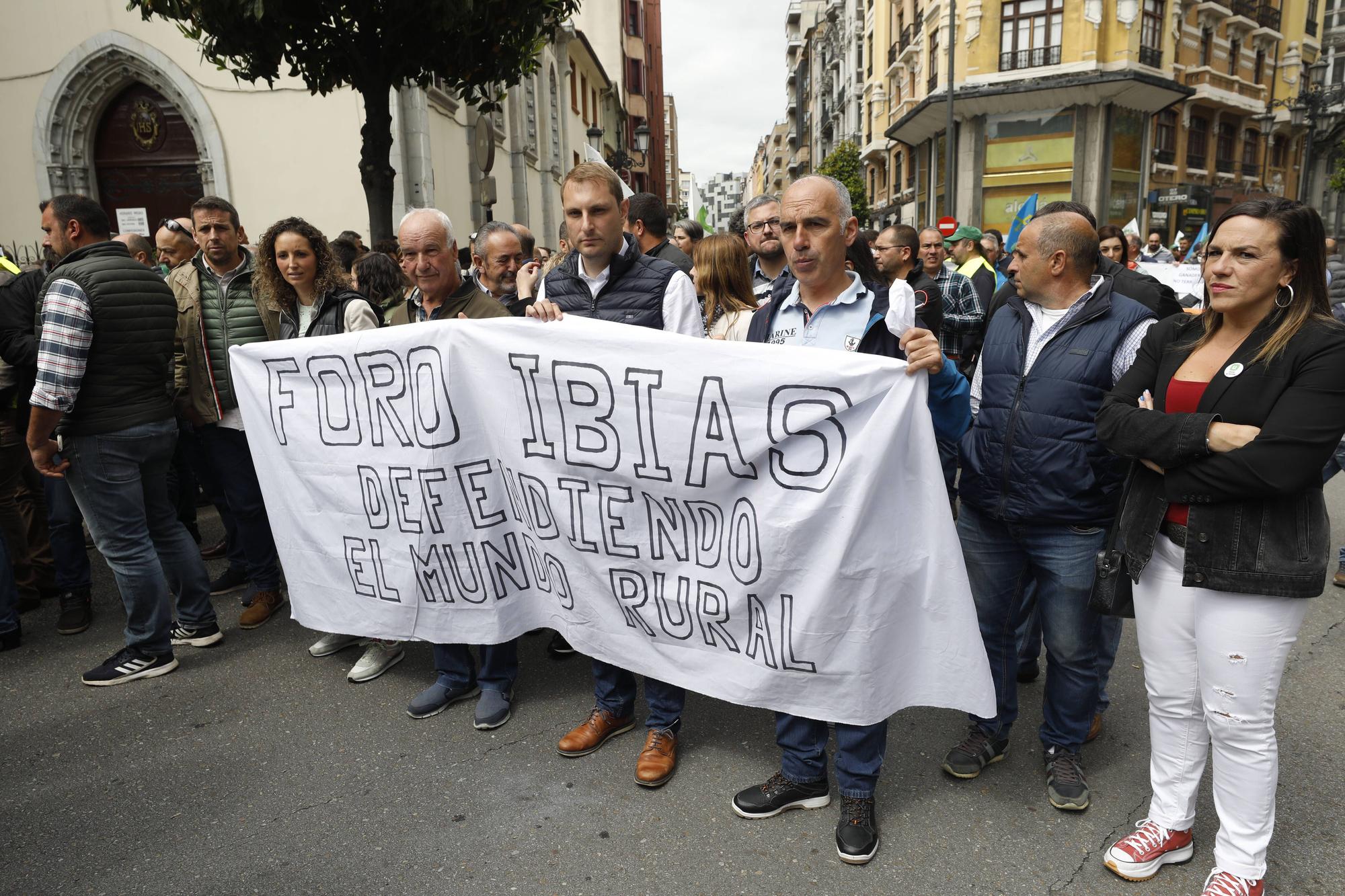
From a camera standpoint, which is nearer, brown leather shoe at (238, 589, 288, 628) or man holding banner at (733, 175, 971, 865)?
man holding banner at (733, 175, 971, 865)

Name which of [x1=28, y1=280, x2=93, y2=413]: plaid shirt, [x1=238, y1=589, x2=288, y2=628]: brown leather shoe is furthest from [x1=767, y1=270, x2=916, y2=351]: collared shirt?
[x1=238, y1=589, x2=288, y2=628]: brown leather shoe

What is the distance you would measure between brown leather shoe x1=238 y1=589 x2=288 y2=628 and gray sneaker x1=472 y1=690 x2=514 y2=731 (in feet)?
5.48

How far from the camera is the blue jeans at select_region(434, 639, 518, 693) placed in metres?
3.61

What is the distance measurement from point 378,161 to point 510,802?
21.1 feet

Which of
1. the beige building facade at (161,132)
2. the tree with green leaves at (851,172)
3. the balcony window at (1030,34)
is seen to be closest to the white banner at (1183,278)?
the beige building facade at (161,132)

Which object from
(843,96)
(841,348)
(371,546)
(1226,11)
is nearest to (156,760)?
(371,546)

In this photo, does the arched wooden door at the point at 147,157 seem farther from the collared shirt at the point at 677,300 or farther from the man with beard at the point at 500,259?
the collared shirt at the point at 677,300

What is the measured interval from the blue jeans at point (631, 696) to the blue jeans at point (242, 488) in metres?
2.28

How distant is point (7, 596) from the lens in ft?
14.5

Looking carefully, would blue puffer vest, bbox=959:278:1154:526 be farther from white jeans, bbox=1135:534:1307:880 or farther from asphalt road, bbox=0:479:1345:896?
asphalt road, bbox=0:479:1345:896

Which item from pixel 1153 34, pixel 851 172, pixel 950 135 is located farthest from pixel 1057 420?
pixel 851 172

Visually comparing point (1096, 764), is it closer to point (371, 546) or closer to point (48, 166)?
point (371, 546)

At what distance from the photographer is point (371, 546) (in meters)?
3.65

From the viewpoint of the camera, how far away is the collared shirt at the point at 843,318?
Result: 2.77m
